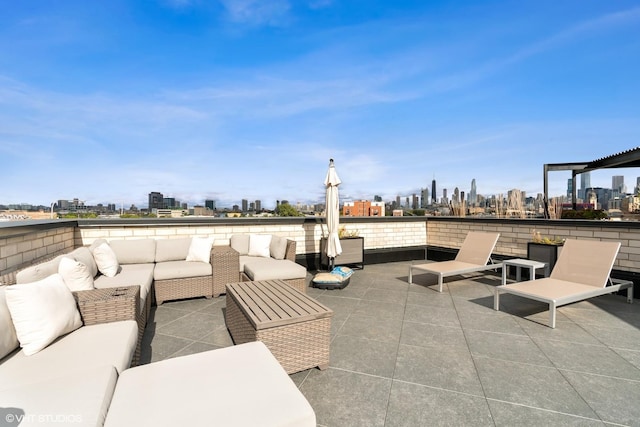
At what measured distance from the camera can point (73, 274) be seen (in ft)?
9.21

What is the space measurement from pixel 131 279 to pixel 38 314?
1.92 meters

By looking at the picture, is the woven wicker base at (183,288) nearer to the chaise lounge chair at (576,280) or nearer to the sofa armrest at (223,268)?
the sofa armrest at (223,268)

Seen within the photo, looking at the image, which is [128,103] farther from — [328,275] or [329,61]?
[328,275]

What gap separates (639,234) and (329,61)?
8347mm

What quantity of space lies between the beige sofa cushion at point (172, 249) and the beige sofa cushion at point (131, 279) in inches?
16.6

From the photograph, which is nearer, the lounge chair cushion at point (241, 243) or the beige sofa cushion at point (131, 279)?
the beige sofa cushion at point (131, 279)

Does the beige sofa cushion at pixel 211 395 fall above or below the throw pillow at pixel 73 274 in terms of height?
below

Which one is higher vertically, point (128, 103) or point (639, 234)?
point (128, 103)

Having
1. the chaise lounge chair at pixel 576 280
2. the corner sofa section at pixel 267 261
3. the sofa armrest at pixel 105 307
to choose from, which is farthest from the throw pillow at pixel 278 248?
the chaise lounge chair at pixel 576 280

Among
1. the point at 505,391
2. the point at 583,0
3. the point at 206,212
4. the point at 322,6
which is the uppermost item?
the point at 322,6

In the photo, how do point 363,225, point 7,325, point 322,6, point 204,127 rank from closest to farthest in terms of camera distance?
1. point 7,325
2. point 363,225
3. point 322,6
4. point 204,127

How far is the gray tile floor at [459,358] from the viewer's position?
1.86 metres

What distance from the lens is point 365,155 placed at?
50.3 feet

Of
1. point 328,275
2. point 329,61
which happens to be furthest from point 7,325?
point 329,61
